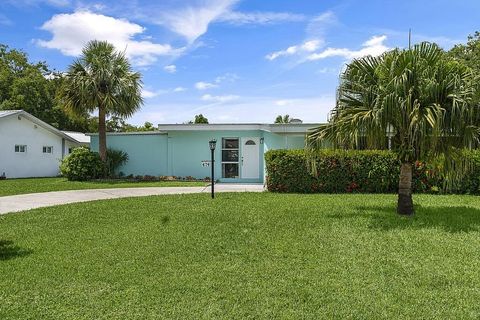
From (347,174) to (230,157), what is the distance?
22.6 ft

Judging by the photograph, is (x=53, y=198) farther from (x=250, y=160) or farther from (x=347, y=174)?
(x=347, y=174)

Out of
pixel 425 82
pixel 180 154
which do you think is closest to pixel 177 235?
pixel 425 82

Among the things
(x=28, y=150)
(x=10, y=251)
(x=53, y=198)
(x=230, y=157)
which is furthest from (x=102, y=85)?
(x=10, y=251)

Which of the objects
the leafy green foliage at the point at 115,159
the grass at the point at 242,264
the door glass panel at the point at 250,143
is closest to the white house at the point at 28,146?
the leafy green foliage at the point at 115,159

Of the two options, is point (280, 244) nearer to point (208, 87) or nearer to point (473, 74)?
point (473, 74)

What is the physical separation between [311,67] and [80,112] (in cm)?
1109

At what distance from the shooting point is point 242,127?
17484mm

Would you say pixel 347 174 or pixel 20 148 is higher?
pixel 20 148

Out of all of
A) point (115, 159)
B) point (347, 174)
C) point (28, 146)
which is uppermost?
point (28, 146)

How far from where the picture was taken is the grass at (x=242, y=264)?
373 centimetres

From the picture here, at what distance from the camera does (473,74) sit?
24.7ft

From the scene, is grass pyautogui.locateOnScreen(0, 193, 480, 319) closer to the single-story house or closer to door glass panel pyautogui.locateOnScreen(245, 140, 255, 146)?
the single-story house

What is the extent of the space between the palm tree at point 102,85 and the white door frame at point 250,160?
5675mm

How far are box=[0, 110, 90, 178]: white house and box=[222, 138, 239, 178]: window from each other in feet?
32.5
